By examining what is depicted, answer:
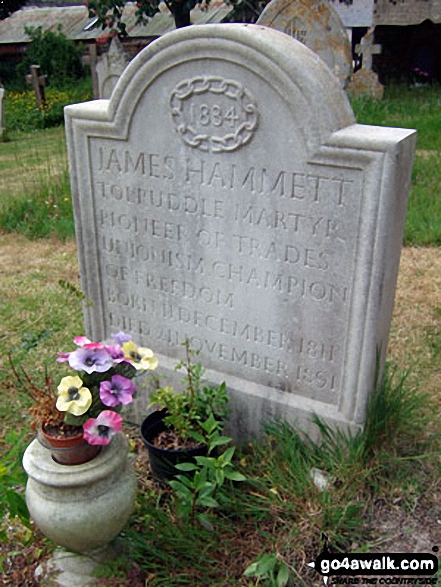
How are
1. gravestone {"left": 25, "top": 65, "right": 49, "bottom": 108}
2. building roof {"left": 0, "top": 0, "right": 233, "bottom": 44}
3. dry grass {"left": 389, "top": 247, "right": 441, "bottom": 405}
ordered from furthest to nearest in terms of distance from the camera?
building roof {"left": 0, "top": 0, "right": 233, "bottom": 44}, gravestone {"left": 25, "top": 65, "right": 49, "bottom": 108}, dry grass {"left": 389, "top": 247, "right": 441, "bottom": 405}

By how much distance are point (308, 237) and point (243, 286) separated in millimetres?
406

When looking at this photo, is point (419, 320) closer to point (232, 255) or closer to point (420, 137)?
point (232, 255)

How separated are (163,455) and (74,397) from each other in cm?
74

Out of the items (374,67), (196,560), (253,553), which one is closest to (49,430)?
(196,560)

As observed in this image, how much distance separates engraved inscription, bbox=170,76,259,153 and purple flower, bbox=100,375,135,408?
106cm

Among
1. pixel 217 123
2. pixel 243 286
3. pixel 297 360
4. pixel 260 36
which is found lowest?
pixel 297 360

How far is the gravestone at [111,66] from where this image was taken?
31.1ft

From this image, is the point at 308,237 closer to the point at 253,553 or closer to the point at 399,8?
the point at 253,553

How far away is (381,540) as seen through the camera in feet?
7.86

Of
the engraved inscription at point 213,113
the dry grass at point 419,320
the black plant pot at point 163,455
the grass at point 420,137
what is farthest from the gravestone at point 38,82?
the black plant pot at point 163,455

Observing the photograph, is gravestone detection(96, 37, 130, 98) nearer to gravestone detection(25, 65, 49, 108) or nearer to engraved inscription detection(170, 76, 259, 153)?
gravestone detection(25, 65, 49, 108)

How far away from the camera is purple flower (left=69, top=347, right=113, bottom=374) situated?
6.97 ft

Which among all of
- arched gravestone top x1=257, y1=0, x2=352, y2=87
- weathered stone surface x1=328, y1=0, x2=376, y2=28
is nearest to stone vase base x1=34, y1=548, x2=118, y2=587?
arched gravestone top x1=257, y1=0, x2=352, y2=87

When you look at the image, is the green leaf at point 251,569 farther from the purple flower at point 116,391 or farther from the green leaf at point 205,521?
the purple flower at point 116,391
